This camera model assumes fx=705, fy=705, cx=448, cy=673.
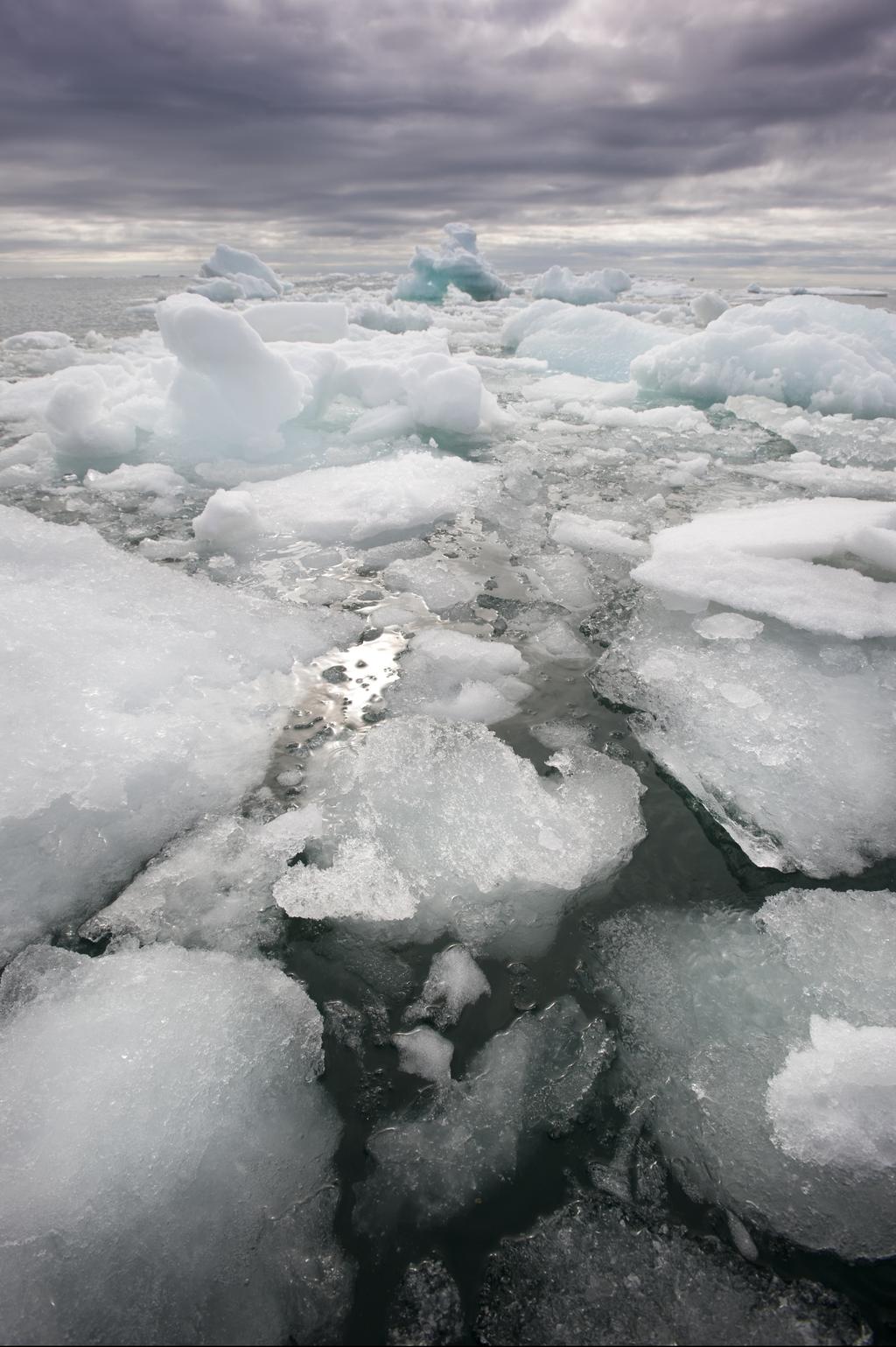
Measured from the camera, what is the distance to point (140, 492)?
6137mm

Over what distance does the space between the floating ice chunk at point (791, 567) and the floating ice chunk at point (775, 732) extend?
0.58 feet

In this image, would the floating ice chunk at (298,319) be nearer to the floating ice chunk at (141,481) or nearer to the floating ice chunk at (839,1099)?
the floating ice chunk at (141,481)

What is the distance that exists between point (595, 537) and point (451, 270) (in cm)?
2907

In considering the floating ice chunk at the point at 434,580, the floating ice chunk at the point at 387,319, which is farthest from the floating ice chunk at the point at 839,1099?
the floating ice chunk at the point at 387,319

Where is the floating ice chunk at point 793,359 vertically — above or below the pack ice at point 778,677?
above

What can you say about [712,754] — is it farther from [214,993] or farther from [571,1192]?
[214,993]

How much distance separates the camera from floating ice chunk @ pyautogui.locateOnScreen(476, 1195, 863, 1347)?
4.29 feet

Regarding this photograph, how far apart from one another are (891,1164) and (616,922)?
80 cm

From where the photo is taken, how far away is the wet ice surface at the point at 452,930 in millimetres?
1411

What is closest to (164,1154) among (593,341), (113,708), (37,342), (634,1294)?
(634,1294)

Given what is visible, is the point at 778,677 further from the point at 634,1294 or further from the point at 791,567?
the point at 634,1294

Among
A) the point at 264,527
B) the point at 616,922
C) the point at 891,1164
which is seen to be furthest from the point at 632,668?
the point at 264,527

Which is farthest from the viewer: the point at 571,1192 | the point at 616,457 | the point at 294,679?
the point at 616,457

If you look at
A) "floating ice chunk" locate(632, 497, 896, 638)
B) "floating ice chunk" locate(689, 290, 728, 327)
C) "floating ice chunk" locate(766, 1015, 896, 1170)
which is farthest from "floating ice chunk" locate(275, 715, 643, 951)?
"floating ice chunk" locate(689, 290, 728, 327)
